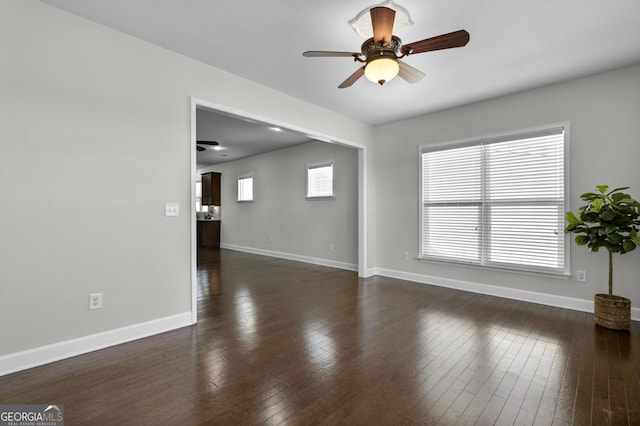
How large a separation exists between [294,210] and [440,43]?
Answer: 5389 millimetres

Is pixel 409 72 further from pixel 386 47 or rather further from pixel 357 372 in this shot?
pixel 357 372

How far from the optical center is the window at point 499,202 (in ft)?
12.6

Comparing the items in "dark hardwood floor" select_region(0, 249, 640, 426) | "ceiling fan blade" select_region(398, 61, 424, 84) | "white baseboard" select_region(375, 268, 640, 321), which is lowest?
"dark hardwood floor" select_region(0, 249, 640, 426)

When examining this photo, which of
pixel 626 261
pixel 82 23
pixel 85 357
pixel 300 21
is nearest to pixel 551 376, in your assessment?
pixel 626 261

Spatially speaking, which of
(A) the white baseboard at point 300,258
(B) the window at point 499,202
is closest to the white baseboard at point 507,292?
(B) the window at point 499,202

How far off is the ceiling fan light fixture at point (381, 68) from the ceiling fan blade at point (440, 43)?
0.15 meters

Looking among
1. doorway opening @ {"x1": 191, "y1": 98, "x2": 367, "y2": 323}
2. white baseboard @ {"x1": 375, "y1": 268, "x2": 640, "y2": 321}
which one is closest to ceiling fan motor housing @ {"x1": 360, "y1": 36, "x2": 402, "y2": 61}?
doorway opening @ {"x1": 191, "y1": 98, "x2": 367, "y2": 323}

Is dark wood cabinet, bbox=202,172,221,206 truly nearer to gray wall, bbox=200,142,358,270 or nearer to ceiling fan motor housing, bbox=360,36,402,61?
gray wall, bbox=200,142,358,270

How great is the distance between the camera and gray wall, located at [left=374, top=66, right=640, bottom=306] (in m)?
3.36

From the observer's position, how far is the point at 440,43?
2.26m

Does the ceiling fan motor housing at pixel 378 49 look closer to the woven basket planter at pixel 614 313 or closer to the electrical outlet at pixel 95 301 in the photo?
the electrical outlet at pixel 95 301

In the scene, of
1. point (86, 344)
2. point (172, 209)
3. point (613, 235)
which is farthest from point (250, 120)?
point (613, 235)

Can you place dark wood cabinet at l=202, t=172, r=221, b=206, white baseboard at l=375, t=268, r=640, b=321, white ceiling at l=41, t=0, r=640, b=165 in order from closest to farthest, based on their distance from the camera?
white ceiling at l=41, t=0, r=640, b=165 → white baseboard at l=375, t=268, r=640, b=321 → dark wood cabinet at l=202, t=172, r=221, b=206

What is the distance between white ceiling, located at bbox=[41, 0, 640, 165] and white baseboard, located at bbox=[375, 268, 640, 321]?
2681 mm
